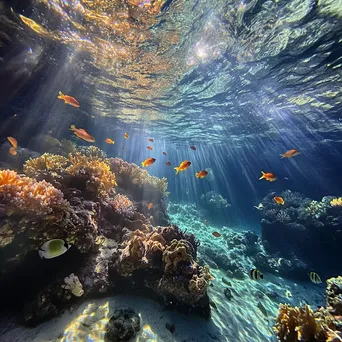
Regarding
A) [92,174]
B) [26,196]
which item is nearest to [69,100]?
[92,174]

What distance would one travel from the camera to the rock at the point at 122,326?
3553mm

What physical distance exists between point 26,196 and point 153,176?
786cm

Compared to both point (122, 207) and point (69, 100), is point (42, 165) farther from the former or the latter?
point (122, 207)

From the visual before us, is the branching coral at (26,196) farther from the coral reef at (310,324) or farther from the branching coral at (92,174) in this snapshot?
the coral reef at (310,324)

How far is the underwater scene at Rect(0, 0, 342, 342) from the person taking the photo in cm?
391

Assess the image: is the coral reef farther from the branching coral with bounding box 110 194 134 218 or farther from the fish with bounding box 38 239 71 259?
the branching coral with bounding box 110 194 134 218

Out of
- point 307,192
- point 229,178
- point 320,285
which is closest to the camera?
point 320,285

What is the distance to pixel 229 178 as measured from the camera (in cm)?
3800

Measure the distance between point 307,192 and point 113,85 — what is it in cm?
2805

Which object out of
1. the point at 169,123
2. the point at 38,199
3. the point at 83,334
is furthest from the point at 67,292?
the point at 169,123

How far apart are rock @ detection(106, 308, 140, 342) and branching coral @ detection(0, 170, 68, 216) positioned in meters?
2.63

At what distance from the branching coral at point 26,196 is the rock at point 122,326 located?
2.63m

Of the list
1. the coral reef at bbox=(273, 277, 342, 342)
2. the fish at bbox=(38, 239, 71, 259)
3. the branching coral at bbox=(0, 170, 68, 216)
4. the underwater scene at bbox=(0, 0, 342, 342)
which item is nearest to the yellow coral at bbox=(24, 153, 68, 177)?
the underwater scene at bbox=(0, 0, 342, 342)

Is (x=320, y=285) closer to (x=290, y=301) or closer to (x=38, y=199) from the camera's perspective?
(x=290, y=301)
